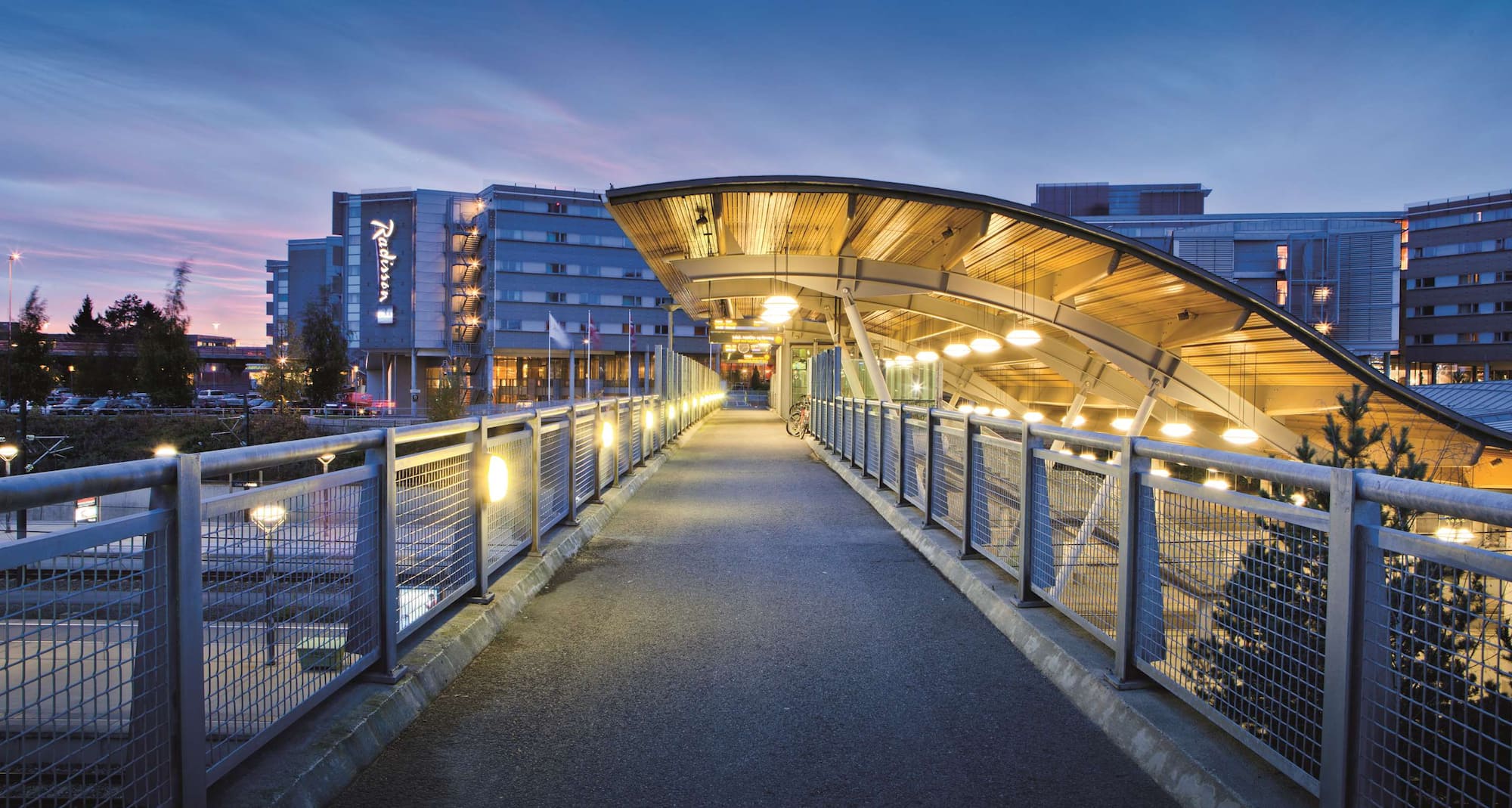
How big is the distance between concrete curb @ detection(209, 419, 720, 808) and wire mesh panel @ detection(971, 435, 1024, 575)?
3.67 metres

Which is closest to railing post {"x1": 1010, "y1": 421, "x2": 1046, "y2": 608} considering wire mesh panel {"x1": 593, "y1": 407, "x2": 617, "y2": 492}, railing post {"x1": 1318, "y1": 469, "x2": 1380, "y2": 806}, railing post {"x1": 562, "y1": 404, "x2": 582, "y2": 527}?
railing post {"x1": 1318, "y1": 469, "x2": 1380, "y2": 806}

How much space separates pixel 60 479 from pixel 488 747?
2166 mm

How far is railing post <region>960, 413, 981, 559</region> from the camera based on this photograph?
284 inches

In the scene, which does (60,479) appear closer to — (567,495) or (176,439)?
(567,495)

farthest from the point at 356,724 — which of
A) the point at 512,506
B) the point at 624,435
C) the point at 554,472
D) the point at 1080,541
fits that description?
the point at 624,435

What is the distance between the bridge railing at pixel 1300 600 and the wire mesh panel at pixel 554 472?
4.36 metres

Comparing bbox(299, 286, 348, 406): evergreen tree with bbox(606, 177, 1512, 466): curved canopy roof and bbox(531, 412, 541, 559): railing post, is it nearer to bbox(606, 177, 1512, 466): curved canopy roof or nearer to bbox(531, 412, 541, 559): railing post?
bbox(606, 177, 1512, 466): curved canopy roof

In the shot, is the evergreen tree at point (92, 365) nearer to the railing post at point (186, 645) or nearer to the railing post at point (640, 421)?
the railing post at point (640, 421)

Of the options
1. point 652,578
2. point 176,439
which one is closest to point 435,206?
point 176,439

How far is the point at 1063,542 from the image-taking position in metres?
5.36

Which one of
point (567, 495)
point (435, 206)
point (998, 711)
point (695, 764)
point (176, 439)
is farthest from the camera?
point (435, 206)

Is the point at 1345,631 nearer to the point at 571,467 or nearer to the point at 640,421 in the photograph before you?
the point at 571,467

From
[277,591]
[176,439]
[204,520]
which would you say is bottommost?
[176,439]

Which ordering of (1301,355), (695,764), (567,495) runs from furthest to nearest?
(1301,355)
(567,495)
(695,764)
